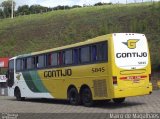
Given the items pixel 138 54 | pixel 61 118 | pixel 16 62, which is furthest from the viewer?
pixel 16 62

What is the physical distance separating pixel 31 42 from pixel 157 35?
1948 cm

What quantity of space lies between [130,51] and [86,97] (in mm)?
3122

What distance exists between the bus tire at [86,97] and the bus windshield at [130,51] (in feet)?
7.64

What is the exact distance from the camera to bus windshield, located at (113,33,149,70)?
18.8m

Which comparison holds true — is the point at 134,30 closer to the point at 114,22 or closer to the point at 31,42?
the point at 114,22

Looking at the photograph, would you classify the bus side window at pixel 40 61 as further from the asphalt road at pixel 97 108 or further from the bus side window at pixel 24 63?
the asphalt road at pixel 97 108

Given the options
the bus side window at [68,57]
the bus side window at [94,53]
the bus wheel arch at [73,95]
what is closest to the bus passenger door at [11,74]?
the bus side window at [68,57]

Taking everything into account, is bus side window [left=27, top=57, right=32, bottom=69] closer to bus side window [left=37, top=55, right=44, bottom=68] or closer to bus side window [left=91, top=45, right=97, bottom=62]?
bus side window [left=37, top=55, right=44, bottom=68]

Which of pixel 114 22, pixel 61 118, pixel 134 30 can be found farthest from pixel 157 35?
pixel 61 118

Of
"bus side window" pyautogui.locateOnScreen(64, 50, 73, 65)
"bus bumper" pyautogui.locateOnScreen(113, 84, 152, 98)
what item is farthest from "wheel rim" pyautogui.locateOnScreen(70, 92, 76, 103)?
"bus bumper" pyautogui.locateOnScreen(113, 84, 152, 98)

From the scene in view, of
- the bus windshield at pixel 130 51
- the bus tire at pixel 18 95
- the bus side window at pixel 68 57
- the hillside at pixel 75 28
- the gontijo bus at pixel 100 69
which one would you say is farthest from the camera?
the hillside at pixel 75 28

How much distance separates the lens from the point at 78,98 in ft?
69.0

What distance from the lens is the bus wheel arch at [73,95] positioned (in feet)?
69.5

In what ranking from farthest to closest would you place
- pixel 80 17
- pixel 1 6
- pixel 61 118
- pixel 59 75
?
pixel 1 6 < pixel 80 17 < pixel 59 75 < pixel 61 118
